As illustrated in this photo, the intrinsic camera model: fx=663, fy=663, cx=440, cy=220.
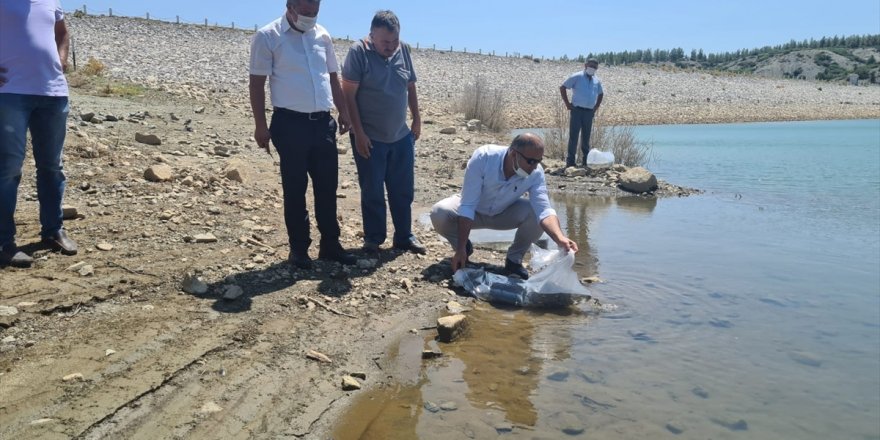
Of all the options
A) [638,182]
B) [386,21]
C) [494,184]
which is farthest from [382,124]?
[638,182]

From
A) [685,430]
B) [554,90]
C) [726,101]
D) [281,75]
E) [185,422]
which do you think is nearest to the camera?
[185,422]

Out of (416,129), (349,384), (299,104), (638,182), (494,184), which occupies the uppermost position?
(299,104)

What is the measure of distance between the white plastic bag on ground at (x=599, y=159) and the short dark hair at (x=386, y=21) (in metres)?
6.75

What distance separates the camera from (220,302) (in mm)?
3635

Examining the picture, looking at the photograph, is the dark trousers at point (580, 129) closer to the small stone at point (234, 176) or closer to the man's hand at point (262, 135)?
the small stone at point (234, 176)

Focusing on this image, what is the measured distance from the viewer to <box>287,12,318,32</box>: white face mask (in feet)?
12.6

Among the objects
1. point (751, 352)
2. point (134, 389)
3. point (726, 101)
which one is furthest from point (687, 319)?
point (726, 101)

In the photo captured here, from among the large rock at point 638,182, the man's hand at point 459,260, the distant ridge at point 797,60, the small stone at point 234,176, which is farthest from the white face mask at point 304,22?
the distant ridge at point 797,60

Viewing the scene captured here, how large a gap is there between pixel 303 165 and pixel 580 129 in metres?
7.29

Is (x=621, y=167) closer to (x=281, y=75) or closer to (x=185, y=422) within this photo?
(x=281, y=75)

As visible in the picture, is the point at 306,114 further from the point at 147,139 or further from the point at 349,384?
the point at 147,139

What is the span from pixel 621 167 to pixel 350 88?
6837 millimetres

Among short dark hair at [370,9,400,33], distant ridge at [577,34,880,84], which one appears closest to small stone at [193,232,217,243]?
short dark hair at [370,9,400,33]

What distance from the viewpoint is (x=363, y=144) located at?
4.53 m
